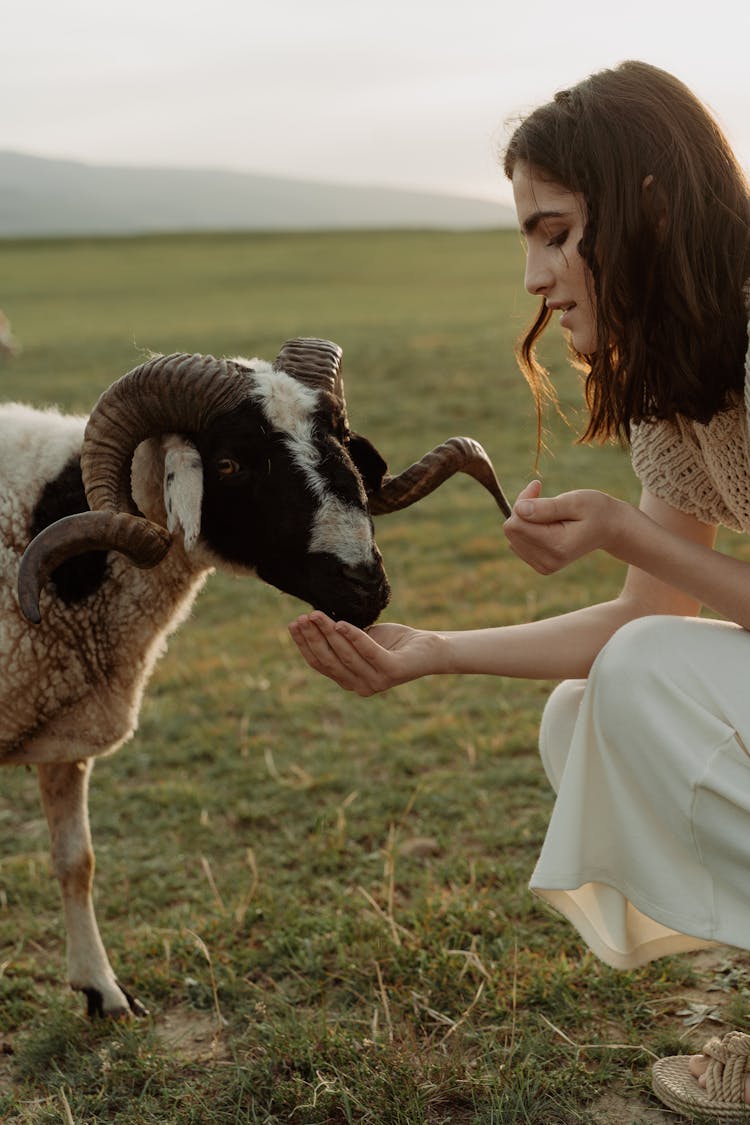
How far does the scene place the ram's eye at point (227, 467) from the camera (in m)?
3.32

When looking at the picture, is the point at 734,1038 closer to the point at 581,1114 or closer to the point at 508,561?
the point at 581,1114

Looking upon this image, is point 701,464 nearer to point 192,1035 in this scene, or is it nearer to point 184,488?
point 184,488

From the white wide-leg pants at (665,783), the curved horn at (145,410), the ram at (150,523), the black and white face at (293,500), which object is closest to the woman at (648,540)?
the white wide-leg pants at (665,783)

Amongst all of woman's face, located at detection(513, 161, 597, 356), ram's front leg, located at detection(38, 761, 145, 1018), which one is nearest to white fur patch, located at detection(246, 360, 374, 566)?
woman's face, located at detection(513, 161, 597, 356)

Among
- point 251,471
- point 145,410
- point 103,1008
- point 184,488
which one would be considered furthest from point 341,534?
point 103,1008

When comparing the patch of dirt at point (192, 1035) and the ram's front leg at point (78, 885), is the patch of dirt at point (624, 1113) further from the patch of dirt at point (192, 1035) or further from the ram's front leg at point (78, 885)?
the ram's front leg at point (78, 885)

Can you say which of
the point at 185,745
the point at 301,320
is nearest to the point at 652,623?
the point at 185,745

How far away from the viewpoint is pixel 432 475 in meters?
3.76

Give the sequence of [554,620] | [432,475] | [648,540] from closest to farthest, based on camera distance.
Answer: [648,540]
[554,620]
[432,475]

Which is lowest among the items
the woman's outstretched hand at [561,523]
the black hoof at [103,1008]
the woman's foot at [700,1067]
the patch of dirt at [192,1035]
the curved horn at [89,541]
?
the black hoof at [103,1008]

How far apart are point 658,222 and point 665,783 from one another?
4.28 feet

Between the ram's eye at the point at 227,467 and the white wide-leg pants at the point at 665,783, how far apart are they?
3.98 ft

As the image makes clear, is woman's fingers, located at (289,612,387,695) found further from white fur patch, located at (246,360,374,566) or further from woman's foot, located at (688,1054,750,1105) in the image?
woman's foot, located at (688,1054,750,1105)

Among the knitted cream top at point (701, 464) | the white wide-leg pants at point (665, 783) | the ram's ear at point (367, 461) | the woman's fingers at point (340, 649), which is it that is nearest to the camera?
the white wide-leg pants at point (665, 783)
